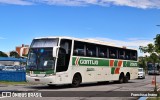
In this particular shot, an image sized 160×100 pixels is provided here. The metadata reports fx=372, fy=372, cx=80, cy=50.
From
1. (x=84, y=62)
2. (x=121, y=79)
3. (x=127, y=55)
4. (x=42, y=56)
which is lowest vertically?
(x=121, y=79)

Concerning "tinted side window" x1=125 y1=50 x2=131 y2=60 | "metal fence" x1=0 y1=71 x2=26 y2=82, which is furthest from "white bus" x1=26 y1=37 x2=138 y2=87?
"metal fence" x1=0 y1=71 x2=26 y2=82

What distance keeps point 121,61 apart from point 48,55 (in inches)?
435

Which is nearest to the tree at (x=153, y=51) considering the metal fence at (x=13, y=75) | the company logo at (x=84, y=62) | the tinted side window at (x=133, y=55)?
the tinted side window at (x=133, y=55)

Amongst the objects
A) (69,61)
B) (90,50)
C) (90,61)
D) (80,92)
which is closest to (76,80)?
(69,61)

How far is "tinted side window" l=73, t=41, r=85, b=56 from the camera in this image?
25.5 meters

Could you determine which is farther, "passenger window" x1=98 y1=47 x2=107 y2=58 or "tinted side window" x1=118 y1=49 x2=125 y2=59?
"tinted side window" x1=118 y1=49 x2=125 y2=59

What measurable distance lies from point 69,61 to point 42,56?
6.41 ft

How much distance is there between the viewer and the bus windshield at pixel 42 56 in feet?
77.0

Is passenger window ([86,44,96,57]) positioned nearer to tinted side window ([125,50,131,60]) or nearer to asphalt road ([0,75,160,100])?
asphalt road ([0,75,160,100])

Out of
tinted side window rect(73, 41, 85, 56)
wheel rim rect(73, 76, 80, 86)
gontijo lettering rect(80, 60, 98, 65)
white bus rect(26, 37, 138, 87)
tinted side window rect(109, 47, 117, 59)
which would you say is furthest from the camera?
tinted side window rect(109, 47, 117, 59)

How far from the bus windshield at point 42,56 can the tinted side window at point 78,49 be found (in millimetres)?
1938

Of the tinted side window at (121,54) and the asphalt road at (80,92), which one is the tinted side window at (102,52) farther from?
the asphalt road at (80,92)

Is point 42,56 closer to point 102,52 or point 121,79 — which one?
point 102,52

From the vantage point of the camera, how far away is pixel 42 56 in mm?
23750
